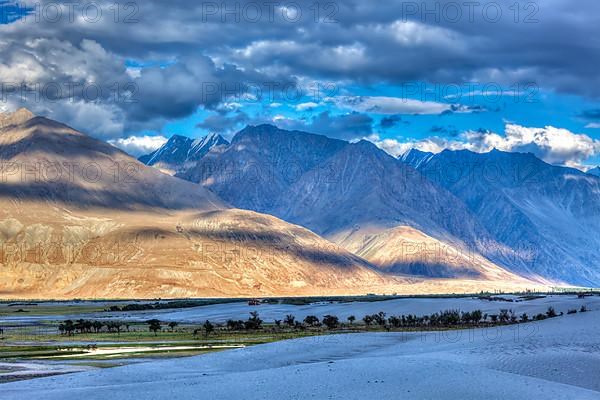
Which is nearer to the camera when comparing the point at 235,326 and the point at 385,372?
the point at 385,372

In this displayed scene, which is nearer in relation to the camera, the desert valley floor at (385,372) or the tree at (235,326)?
the desert valley floor at (385,372)

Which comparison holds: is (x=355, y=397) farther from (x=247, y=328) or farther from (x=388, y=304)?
(x=388, y=304)

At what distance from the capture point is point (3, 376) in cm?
4269

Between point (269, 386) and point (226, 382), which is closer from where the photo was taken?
point (269, 386)

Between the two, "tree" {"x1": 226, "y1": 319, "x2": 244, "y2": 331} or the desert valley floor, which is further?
"tree" {"x1": 226, "y1": 319, "x2": 244, "y2": 331}

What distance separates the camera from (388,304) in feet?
378

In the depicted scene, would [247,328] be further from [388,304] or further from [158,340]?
[388,304]

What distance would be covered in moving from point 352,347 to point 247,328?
103ft

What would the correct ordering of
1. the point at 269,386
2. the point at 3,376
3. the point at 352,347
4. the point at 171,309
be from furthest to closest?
the point at 171,309 → the point at 352,347 → the point at 3,376 → the point at 269,386

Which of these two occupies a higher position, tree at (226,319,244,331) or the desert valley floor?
the desert valley floor

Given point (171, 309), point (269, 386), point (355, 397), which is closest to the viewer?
point (355, 397)

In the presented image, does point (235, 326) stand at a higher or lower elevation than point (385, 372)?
lower

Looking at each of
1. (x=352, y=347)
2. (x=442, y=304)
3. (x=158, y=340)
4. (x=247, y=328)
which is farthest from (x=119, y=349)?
(x=442, y=304)

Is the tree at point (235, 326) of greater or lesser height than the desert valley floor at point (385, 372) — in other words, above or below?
below
